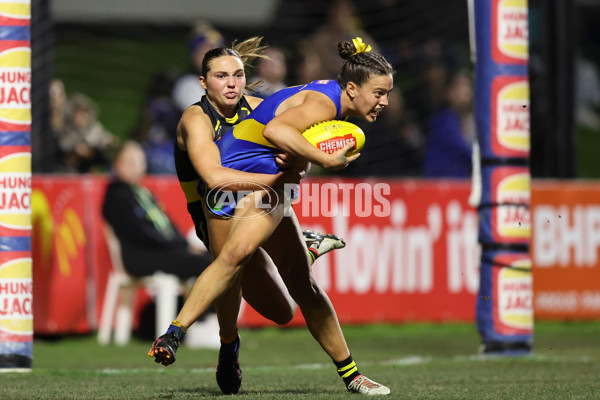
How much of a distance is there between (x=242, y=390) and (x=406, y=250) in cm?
556

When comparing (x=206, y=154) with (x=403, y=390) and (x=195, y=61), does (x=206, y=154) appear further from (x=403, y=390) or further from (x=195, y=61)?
(x=195, y=61)

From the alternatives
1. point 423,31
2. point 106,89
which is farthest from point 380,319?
point 106,89

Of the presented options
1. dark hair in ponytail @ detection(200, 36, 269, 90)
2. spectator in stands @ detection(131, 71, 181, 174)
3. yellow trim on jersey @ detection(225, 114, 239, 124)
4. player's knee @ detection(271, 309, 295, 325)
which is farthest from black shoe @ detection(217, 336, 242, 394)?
spectator in stands @ detection(131, 71, 181, 174)

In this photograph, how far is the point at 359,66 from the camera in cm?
637

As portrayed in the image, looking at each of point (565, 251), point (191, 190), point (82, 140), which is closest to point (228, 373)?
point (191, 190)

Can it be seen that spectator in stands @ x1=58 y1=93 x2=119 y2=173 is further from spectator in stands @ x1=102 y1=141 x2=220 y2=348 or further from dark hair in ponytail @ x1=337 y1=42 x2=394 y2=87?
dark hair in ponytail @ x1=337 y1=42 x2=394 y2=87

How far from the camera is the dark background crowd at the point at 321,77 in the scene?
12547 mm

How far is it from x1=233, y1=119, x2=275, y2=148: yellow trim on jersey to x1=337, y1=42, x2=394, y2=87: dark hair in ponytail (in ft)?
1.83

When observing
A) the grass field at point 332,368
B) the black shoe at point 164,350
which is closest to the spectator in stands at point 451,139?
the grass field at point 332,368

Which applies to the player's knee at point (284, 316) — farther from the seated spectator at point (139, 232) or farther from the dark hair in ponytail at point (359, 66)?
the seated spectator at point (139, 232)

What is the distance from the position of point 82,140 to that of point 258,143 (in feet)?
22.5

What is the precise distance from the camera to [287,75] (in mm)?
15078

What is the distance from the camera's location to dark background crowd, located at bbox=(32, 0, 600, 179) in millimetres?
12547

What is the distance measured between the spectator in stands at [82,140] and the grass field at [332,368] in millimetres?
2317
